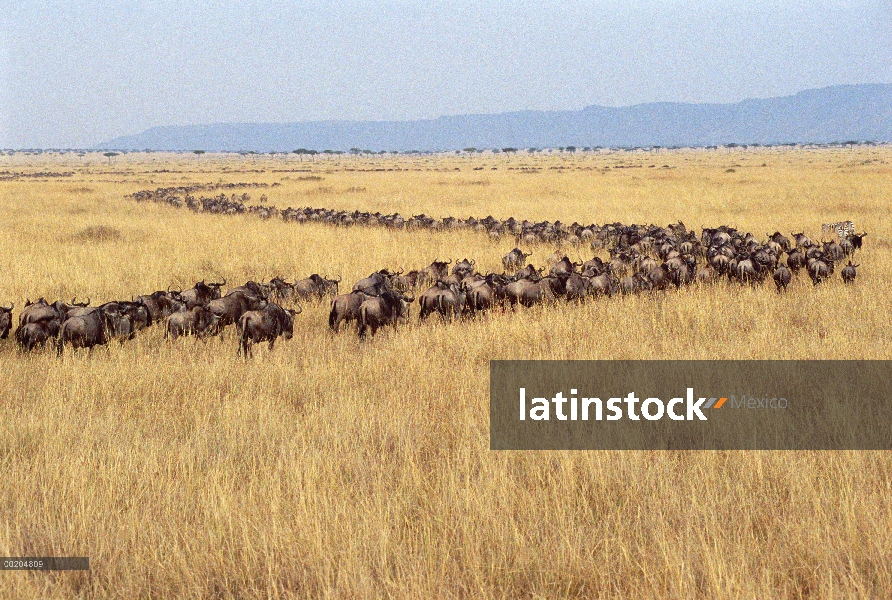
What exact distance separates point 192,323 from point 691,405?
7186 mm

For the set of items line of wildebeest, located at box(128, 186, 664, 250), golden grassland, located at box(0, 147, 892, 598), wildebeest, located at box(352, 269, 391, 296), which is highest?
line of wildebeest, located at box(128, 186, 664, 250)

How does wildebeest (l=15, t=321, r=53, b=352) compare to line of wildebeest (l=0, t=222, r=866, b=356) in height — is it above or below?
below

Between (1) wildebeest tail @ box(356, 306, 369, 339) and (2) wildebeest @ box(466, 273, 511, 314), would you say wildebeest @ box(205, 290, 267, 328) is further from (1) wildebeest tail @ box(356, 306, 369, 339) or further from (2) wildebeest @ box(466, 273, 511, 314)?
(2) wildebeest @ box(466, 273, 511, 314)

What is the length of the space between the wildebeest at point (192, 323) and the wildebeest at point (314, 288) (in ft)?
10.8

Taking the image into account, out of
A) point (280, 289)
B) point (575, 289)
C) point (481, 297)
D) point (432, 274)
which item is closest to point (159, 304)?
point (280, 289)

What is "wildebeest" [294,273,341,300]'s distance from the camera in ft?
45.4

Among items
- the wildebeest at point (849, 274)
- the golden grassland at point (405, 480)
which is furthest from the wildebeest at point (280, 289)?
the wildebeest at point (849, 274)

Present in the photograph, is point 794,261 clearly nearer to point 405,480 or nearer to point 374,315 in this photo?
point 374,315

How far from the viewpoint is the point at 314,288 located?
14.0 metres

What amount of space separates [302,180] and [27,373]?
55383 mm

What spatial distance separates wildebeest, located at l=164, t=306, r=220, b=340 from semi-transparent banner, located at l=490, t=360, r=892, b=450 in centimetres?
456

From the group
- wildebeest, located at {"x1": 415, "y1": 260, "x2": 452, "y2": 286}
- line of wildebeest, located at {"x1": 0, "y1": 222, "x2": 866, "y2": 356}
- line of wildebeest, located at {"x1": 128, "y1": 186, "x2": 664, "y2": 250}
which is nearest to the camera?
line of wildebeest, located at {"x1": 0, "y1": 222, "x2": 866, "y2": 356}

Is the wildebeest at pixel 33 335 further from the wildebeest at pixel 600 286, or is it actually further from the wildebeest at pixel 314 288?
the wildebeest at pixel 600 286

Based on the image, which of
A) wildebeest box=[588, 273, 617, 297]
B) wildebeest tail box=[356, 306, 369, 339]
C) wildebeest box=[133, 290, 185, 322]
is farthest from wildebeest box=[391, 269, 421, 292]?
wildebeest box=[133, 290, 185, 322]
